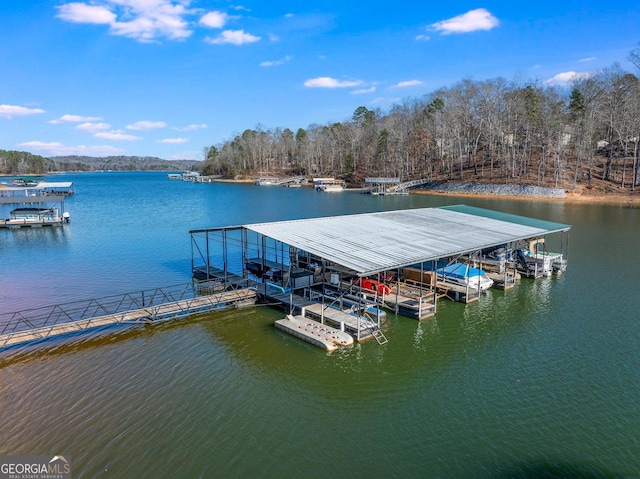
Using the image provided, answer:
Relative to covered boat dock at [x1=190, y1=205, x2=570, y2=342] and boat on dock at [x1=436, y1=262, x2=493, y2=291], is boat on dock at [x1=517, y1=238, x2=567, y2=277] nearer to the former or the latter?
covered boat dock at [x1=190, y1=205, x2=570, y2=342]

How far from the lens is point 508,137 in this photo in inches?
3376

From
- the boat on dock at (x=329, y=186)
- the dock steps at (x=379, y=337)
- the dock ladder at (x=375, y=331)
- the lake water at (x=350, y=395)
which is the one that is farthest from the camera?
the boat on dock at (x=329, y=186)

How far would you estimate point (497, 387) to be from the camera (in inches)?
601

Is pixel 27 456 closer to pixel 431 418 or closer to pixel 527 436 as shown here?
pixel 431 418

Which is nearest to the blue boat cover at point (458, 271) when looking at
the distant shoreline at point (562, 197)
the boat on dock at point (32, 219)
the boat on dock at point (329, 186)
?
the boat on dock at point (32, 219)

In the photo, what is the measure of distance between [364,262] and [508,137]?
78.5 m

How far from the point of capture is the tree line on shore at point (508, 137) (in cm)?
7644

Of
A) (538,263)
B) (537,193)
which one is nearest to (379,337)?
(538,263)

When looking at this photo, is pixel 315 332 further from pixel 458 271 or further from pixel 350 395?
pixel 458 271

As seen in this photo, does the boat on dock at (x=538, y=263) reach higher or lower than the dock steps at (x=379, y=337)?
higher

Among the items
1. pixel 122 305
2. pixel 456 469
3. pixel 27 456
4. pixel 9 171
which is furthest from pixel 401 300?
pixel 9 171

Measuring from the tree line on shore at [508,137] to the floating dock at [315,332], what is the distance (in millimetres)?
67546

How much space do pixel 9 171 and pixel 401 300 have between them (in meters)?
231

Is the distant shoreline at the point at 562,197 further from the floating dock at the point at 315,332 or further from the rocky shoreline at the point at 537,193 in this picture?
the floating dock at the point at 315,332
